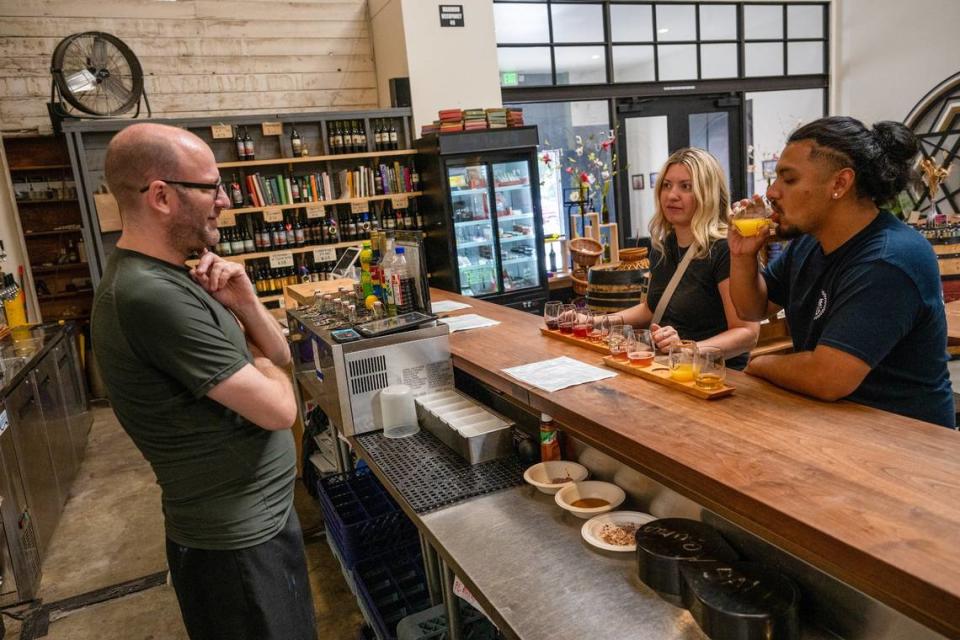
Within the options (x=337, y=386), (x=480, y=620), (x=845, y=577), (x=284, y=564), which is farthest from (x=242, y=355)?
(x=845, y=577)

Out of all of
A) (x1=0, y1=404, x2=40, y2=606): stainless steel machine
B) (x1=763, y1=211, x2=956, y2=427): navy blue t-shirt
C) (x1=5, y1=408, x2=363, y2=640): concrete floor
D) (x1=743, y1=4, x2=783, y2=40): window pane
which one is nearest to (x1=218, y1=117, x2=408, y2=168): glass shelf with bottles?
(x1=5, y1=408, x2=363, y2=640): concrete floor

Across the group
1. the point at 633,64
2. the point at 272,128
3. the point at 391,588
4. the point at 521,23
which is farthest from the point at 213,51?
the point at 391,588

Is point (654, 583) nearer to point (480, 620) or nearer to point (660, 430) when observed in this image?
point (660, 430)

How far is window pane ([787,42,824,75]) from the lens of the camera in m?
8.41

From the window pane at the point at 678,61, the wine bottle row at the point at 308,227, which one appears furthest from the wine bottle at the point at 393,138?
the window pane at the point at 678,61

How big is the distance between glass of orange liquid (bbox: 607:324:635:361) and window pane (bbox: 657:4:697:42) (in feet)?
21.4

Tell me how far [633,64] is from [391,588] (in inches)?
265

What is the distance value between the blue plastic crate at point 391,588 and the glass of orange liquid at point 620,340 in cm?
112

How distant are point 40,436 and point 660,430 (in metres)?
3.73

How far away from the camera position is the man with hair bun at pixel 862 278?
1536 millimetres

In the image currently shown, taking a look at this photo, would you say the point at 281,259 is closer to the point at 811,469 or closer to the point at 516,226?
the point at 516,226

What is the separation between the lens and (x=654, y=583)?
4.69 feet

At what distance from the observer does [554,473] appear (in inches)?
77.9

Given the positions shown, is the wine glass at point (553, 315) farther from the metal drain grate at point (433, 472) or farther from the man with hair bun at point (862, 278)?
the man with hair bun at point (862, 278)
